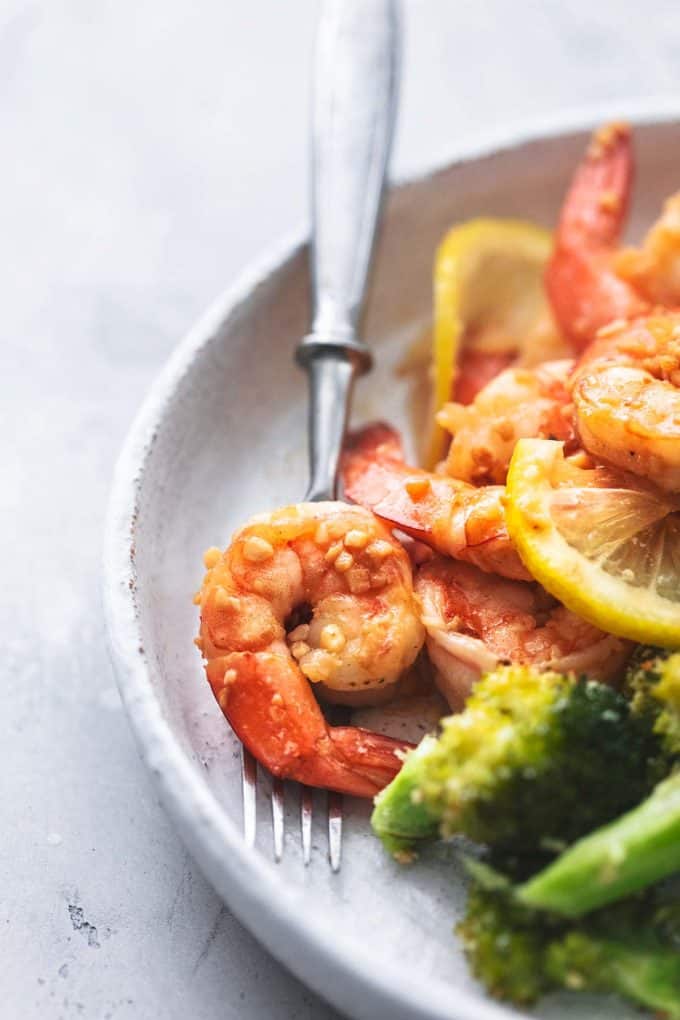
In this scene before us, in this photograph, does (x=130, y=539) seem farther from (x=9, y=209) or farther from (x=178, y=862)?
(x=9, y=209)

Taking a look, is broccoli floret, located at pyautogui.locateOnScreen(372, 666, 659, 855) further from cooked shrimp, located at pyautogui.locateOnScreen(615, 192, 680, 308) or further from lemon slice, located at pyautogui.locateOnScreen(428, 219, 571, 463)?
cooked shrimp, located at pyautogui.locateOnScreen(615, 192, 680, 308)

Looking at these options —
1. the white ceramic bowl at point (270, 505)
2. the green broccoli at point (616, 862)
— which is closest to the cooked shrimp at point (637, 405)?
the green broccoli at point (616, 862)

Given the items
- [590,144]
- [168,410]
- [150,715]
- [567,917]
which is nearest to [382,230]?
[590,144]

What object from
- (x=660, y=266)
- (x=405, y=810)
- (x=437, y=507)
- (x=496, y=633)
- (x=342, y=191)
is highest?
(x=342, y=191)

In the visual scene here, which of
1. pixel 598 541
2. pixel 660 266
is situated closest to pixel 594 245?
pixel 660 266

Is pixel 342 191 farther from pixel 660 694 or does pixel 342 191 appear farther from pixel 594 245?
pixel 660 694

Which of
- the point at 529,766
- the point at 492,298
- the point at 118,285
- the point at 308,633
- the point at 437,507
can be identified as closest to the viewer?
the point at 529,766

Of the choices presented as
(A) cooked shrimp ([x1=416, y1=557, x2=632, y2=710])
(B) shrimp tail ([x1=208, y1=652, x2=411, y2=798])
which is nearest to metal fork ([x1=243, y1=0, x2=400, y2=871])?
(A) cooked shrimp ([x1=416, y1=557, x2=632, y2=710])
